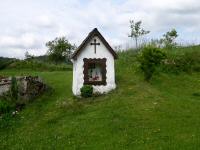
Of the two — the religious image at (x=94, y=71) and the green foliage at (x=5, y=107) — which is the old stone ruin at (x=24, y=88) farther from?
the religious image at (x=94, y=71)

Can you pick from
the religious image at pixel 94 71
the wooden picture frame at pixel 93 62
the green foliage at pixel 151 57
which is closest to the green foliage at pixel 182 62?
the green foliage at pixel 151 57

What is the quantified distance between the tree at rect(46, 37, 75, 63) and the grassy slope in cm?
2878

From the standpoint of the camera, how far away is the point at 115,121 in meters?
27.4

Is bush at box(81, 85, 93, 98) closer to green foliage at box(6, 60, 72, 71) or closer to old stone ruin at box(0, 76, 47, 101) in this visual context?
old stone ruin at box(0, 76, 47, 101)

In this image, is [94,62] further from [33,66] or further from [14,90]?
[33,66]

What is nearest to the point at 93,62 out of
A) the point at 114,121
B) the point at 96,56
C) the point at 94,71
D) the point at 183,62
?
the point at 96,56

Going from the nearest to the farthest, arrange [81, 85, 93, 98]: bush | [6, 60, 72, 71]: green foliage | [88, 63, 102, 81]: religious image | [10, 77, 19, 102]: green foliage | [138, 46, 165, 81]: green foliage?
[10, 77, 19, 102]: green foliage, [81, 85, 93, 98]: bush, [88, 63, 102, 81]: religious image, [138, 46, 165, 81]: green foliage, [6, 60, 72, 71]: green foliage

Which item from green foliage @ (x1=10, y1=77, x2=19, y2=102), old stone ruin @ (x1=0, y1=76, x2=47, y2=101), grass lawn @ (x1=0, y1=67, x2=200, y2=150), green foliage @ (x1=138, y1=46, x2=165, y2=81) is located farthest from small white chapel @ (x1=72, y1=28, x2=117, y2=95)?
green foliage @ (x1=10, y1=77, x2=19, y2=102)

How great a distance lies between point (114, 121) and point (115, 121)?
0.07 meters

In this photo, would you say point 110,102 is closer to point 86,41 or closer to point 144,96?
point 144,96

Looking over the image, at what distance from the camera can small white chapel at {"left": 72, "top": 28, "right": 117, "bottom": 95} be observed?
3684 cm

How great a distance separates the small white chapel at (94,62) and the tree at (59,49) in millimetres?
30708

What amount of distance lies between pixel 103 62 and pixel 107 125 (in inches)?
451

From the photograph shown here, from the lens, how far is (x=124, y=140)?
77.7ft
